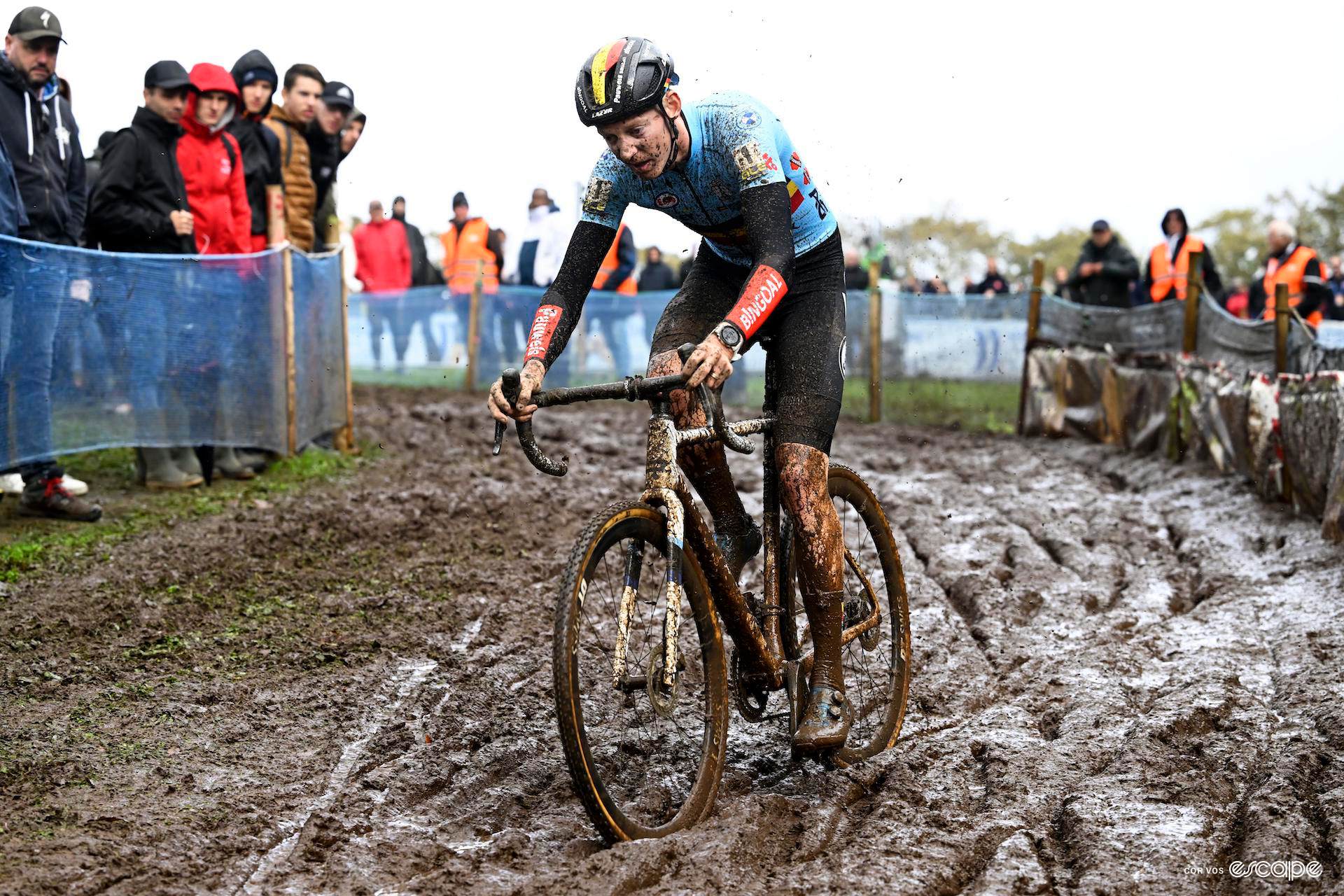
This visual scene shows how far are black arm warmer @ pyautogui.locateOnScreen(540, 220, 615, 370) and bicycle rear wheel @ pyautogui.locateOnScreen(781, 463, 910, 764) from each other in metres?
1.06

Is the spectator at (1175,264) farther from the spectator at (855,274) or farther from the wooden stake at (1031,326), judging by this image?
the spectator at (855,274)

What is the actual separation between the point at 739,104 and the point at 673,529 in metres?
1.39

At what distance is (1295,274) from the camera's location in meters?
13.4

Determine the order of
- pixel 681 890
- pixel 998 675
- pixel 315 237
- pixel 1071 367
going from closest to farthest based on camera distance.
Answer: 1. pixel 681 890
2. pixel 998 675
3. pixel 315 237
4. pixel 1071 367

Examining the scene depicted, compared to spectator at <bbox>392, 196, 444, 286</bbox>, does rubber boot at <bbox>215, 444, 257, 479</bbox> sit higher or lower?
lower

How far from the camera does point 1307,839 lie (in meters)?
3.72

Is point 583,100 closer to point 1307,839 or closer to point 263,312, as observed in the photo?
point 1307,839

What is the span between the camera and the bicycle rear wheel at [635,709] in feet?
11.3

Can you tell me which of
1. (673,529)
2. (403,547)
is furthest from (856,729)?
(403,547)

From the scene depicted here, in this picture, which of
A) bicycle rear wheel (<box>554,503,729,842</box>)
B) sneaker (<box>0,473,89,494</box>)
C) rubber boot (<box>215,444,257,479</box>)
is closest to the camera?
bicycle rear wheel (<box>554,503,729,842</box>)

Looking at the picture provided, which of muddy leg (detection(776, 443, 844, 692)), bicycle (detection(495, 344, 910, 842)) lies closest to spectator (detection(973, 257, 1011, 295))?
bicycle (detection(495, 344, 910, 842))

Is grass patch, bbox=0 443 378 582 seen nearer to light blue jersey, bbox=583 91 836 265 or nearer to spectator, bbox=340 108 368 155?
spectator, bbox=340 108 368 155

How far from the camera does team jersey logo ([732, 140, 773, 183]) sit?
3.99 m

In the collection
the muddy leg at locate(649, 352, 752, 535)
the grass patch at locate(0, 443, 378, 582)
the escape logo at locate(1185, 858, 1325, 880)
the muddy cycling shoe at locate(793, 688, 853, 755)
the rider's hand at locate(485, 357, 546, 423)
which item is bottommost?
the escape logo at locate(1185, 858, 1325, 880)
